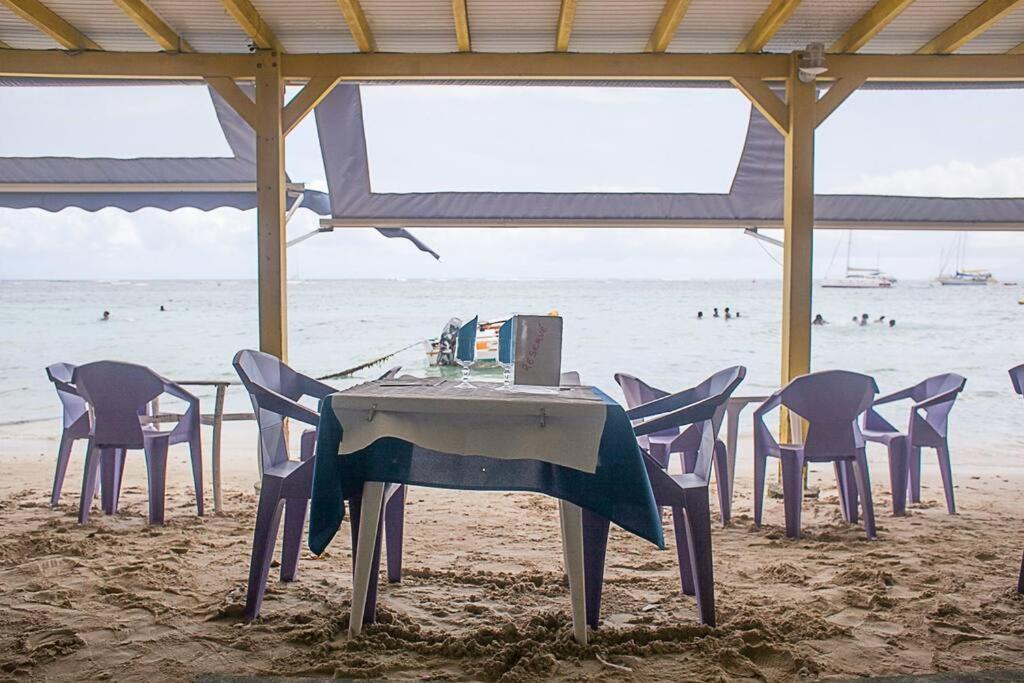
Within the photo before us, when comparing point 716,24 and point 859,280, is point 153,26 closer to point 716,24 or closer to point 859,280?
point 716,24

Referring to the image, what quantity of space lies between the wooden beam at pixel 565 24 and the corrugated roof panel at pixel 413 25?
515 millimetres

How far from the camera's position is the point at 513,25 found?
514cm

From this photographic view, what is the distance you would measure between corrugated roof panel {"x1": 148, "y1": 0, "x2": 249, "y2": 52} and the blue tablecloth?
3265 millimetres

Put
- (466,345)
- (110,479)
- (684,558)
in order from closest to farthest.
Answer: (466,345) < (684,558) < (110,479)

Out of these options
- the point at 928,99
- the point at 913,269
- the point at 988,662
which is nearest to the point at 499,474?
the point at 988,662

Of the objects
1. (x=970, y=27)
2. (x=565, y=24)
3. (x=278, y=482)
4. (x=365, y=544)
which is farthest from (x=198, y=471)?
(x=970, y=27)

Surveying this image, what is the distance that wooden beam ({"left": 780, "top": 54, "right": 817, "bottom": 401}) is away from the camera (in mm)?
5379

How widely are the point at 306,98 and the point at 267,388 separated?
256 cm

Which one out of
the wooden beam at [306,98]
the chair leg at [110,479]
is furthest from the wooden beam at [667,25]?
the chair leg at [110,479]

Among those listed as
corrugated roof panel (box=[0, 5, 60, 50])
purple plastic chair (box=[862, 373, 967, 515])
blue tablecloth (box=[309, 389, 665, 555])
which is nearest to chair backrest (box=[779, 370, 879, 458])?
purple plastic chair (box=[862, 373, 967, 515])

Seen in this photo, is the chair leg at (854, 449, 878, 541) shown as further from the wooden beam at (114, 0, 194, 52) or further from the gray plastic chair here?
the wooden beam at (114, 0, 194, 52)

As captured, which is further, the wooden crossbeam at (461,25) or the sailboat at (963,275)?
the sailboat at (963,275)

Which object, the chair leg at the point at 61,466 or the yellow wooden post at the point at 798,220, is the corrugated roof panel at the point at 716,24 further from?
the chair leg at the point at 61,466

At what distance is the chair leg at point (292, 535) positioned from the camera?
10.7 ft
